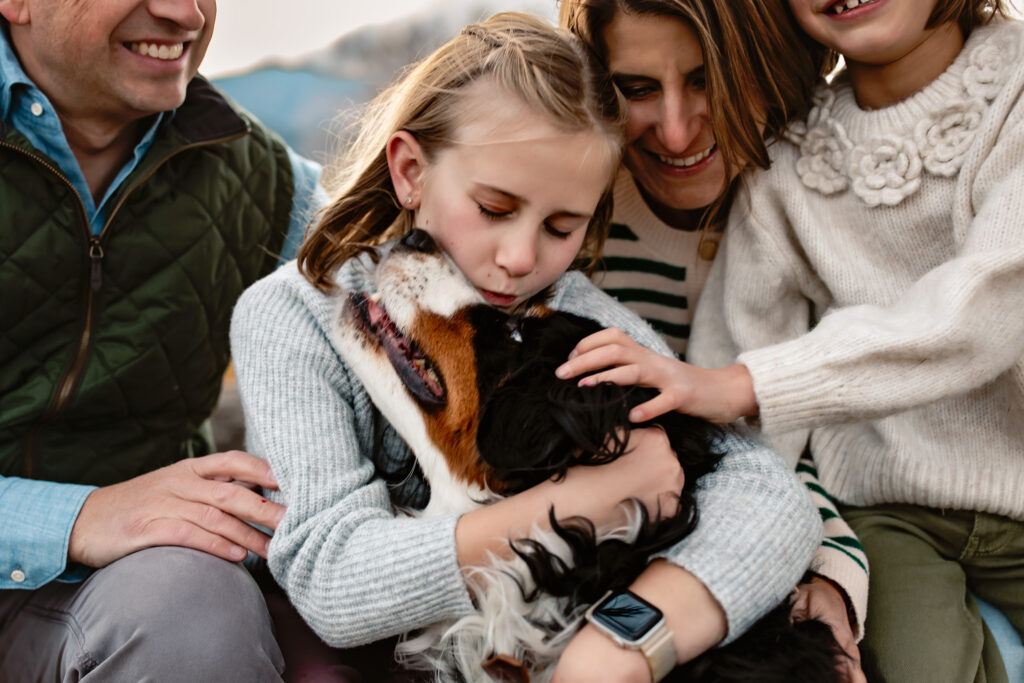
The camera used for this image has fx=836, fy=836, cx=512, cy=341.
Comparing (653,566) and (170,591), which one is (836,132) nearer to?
(653,566)

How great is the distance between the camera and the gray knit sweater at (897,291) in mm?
1469

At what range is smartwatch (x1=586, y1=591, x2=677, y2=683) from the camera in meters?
1.21

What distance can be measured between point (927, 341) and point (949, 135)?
0.48 meters

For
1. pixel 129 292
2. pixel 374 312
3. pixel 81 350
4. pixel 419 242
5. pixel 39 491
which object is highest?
pixel 419 242

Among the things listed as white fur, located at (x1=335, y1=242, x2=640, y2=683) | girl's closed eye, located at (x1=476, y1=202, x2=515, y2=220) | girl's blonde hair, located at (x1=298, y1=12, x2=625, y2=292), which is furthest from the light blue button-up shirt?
girl's closed eye, located at (x1=476, y1=202, x2=515, y2=220)

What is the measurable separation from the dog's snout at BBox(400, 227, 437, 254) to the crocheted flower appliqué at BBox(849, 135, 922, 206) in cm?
90

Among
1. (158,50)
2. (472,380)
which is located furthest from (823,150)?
(158,50)

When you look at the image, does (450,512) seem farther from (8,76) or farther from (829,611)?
(8,76)

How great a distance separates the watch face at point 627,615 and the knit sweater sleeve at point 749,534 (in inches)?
3.8

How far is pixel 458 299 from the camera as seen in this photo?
1.41 metres

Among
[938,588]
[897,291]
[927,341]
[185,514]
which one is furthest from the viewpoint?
[897,291]

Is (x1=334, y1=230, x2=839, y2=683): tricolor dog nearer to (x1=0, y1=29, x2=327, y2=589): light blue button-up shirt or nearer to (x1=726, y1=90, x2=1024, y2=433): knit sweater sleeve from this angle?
(x1=726, y1=90, x2=1024, y2=433): knit sweater sleeve

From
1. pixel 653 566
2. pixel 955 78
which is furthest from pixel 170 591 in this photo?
pixel 955 78

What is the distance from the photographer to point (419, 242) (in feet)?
4.87
